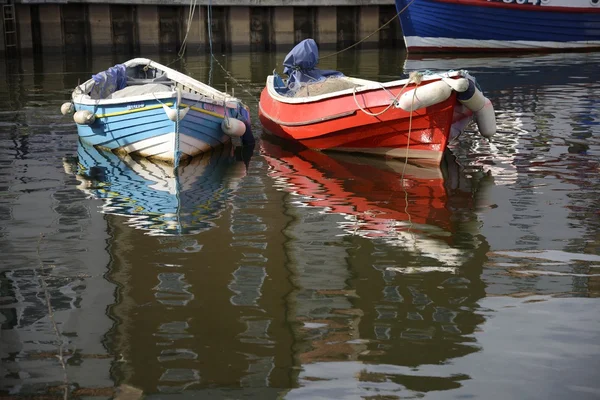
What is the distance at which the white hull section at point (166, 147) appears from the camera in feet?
40.6

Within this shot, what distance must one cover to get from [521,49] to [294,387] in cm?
2639

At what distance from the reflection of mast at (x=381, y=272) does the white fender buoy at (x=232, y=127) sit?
1.38 m

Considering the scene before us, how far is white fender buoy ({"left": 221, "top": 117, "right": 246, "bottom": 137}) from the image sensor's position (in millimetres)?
13164

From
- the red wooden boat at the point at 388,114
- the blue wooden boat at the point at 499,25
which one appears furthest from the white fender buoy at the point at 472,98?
the blue wooden boat at the point at 499,25

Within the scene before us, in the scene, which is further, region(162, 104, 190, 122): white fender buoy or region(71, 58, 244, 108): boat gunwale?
region(71, 58, 244, 108): boat gunwale

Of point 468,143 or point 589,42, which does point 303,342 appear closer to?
point 468,143

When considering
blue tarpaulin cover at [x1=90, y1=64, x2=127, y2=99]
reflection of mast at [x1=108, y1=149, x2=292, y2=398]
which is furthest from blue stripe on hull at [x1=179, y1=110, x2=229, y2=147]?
reflection of mast at [x1=108, y1=149, x2=292, y2=398]

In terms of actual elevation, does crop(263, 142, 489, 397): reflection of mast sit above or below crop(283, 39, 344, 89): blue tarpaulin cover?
below

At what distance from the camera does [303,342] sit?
629cm

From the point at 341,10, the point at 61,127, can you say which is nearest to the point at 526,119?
the point at 61,127

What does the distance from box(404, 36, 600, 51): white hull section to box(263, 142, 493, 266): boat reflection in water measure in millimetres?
16785

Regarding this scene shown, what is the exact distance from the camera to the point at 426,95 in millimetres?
11594

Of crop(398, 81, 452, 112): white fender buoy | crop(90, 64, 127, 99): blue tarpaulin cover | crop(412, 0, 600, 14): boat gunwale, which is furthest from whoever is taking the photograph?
crop(412, 0, 600, 14): boat gunwale

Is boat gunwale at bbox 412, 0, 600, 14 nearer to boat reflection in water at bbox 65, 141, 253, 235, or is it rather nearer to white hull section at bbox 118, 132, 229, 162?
boat reflection in water at bbox 65, 141, 253, 235
